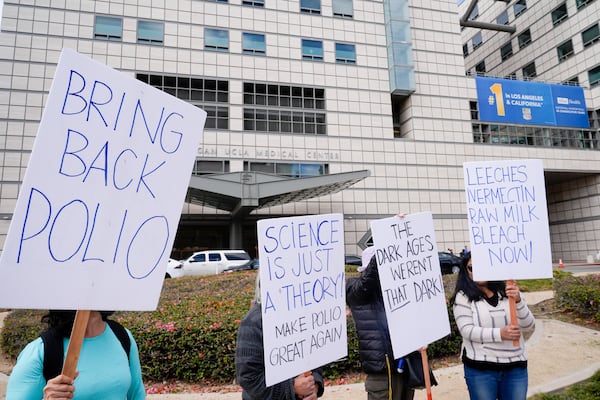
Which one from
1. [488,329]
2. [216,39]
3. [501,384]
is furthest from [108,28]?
[501,384]

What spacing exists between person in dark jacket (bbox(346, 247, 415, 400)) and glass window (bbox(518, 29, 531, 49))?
47.0m

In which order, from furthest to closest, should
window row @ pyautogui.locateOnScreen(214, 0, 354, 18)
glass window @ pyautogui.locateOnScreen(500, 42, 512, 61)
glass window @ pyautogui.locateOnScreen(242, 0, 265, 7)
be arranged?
1. glass window @ pyautogui.locateOnScreen(500, 42, 512, 61)
2. window row @ pyautogui.locateOnScreen(214, 0, 354, 18)
3. glass window @ pyautogui.locateOnScreen(242, 0, 265, 7)

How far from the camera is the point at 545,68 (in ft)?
127

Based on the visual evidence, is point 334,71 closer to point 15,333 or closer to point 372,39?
point 372,39

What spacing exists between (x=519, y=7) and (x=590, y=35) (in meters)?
9.33

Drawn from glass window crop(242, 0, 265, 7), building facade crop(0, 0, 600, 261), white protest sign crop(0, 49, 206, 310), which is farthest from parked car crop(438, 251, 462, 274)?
glass window crop(242, 0, 265, 7)

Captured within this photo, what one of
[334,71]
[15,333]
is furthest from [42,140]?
[334,71]

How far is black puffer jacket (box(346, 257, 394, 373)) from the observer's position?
3215mm

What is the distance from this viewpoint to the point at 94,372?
1893mm

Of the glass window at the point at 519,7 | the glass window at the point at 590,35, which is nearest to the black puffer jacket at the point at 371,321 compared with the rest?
the glass window at the point at 590,35

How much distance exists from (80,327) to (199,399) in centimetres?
400

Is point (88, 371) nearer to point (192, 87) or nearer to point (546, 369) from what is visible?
point (546, 369)

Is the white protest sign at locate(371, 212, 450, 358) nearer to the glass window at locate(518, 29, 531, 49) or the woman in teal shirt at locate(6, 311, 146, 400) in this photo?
the woman in teal shirt at locate(6, 311, 146, 400)

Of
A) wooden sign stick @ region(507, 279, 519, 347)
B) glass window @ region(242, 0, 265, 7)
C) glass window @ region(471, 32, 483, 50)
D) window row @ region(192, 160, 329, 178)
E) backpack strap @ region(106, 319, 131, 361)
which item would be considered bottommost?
wooden sign stick @ region(507, 279, 519, 347)
